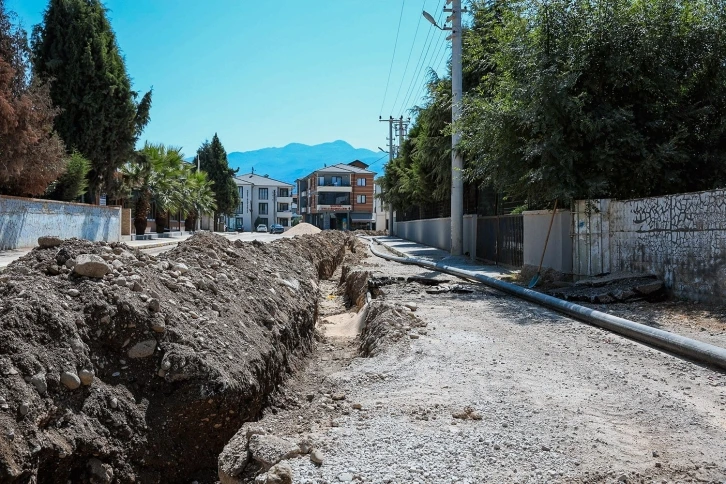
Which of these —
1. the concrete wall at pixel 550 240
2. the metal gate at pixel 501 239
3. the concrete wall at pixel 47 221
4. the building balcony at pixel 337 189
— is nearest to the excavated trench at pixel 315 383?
the concrete wall at pixel 550 240

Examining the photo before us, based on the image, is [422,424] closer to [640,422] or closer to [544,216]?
[640,422]

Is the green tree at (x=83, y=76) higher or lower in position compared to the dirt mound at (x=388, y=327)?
higher

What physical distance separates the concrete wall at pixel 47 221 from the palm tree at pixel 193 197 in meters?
13.1

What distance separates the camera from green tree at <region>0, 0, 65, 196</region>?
68.9ft

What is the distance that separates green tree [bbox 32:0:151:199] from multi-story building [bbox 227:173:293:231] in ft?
245

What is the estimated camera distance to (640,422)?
4.24 m

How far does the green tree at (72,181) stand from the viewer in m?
27.5

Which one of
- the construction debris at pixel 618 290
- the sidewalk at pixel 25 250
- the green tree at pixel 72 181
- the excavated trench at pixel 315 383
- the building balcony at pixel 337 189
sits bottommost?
the excavated trench at pixel 315 383

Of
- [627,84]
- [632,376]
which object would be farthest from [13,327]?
[627,84]

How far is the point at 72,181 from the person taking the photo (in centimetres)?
2816

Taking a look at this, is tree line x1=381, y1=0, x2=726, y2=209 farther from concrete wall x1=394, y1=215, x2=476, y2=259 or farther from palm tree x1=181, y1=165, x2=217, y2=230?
palm tree x1=181, y1=165, x2=217, y2=230

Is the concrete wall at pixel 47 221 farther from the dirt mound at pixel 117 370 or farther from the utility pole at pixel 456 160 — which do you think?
the dirt mound at pixel 117 370

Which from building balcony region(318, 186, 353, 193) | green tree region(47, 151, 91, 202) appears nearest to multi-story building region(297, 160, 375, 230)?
building balcony region(318, 186, 353, 193)

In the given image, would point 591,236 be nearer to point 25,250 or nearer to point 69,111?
point 25,250
